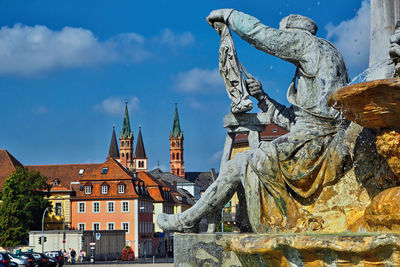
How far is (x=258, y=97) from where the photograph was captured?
852 centimetres

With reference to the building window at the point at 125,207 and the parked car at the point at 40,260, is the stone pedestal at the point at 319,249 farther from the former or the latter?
the building window at the point at 125,207

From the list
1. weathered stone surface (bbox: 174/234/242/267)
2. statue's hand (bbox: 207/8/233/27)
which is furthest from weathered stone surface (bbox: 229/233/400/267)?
statue's hand (bbox: 207/8/233/27)

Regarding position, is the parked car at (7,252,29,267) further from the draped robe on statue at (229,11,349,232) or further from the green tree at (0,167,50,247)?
the draped robe on statue at (229,11,349,232)

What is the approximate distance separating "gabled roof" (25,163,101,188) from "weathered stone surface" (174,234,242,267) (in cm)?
8828

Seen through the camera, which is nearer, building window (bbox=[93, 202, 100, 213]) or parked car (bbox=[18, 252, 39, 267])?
parked car (bbox=[18, 252, 39, 267])

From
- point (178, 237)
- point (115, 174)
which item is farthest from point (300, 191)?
point (115, 174)

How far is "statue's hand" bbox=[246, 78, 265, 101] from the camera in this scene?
8500mm

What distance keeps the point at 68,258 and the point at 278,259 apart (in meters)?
55.5

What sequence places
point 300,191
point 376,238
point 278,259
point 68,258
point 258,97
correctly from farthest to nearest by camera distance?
point 68,258 < point 258,97 < point 300,191 < point 278,259 < point 376,238

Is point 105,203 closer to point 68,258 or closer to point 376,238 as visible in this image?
point 68,258

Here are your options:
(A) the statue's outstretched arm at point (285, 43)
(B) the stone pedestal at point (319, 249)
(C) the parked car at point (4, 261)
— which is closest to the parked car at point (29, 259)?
(C) the parked car at point (4, 261)

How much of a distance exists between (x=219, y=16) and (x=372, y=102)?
11.4ft

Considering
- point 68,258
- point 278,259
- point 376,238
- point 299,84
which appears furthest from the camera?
point 68,258

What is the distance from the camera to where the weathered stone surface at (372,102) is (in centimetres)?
514
